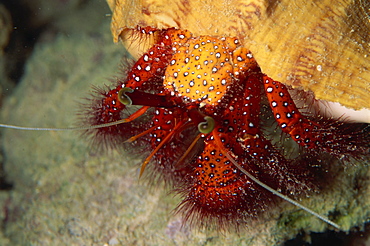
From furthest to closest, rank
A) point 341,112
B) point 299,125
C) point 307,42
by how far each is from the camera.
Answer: point 341,112, point 299,125, point 307,42

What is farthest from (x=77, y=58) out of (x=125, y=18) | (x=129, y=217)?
(x=129, y=217)

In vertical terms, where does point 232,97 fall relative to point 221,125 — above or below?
above

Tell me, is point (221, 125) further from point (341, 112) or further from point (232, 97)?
point (341, 112)

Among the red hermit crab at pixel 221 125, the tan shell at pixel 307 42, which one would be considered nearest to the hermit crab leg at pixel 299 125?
the red hermit crab at pixel 221 125

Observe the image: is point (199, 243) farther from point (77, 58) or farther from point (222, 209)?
point (77, 58)

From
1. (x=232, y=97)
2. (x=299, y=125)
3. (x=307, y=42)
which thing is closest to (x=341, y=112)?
(x=299, y=125)

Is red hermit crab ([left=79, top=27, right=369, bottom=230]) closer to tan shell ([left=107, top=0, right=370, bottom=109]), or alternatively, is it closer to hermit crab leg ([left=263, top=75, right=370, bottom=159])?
hermit crab leg ([left=263, top=75, right=370, bottom=159])
